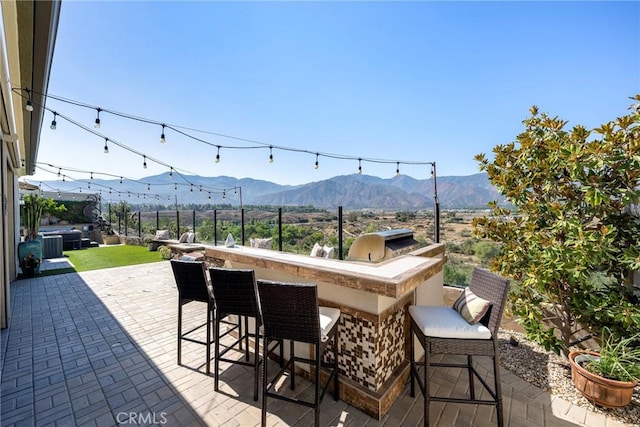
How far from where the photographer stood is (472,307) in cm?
198

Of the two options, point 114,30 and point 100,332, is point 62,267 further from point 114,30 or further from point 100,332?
point 114,30

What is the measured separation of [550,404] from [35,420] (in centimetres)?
425

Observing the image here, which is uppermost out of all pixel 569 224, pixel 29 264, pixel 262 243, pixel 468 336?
pixel 569 224

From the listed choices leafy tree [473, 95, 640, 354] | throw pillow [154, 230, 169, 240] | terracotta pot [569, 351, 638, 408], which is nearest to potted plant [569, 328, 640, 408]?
terracotta pot [569, 351, 638, 408]

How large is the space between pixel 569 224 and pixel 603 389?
1373 millimetres

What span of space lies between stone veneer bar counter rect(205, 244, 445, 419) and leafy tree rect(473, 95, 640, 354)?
47.5 inches

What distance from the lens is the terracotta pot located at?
2027 millimetres

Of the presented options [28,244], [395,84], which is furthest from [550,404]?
[28,244]

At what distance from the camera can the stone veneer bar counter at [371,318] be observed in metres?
1.96

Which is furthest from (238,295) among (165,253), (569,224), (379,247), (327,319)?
(165,253)

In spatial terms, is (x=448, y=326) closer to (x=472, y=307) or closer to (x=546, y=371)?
(x=472, y=307)

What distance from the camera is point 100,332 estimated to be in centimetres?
356

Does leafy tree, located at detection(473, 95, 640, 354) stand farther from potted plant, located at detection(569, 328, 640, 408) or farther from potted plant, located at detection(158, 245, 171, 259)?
potted plant, located at detection(158, 245, 171, 259)

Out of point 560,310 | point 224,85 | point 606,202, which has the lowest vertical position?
point 560,310
